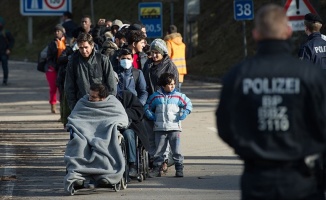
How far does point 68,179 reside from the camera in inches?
481

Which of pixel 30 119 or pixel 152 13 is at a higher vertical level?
pixel 152 13

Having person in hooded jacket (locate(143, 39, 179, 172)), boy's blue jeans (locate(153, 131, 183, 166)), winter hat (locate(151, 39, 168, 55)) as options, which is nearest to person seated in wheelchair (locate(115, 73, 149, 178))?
boy's blue jeans (locate(153, 131, 183, 166))

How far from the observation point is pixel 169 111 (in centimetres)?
1360

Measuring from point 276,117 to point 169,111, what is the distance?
24.1ft

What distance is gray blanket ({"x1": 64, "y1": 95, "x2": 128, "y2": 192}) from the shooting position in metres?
12.3

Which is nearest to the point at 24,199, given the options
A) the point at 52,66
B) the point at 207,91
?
the point at 52,66

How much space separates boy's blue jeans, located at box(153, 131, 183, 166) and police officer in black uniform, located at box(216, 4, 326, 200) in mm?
7274

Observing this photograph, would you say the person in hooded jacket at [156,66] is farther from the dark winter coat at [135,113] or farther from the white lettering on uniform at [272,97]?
the white lettering on uniform at [272,97]

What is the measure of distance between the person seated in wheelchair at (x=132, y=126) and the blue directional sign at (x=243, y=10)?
16712mm

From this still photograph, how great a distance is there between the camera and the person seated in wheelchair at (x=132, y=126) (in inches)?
520

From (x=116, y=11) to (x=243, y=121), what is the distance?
45.2 m

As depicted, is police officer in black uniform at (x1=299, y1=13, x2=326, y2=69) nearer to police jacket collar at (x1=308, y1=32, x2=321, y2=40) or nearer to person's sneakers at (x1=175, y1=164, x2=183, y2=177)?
police jacket collar at (x1=308, y1=32, x2=321, y2=40)

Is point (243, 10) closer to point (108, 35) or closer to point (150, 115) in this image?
point (108, 35)

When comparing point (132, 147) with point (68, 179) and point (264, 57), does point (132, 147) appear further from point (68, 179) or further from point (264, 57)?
point (264, 57)
